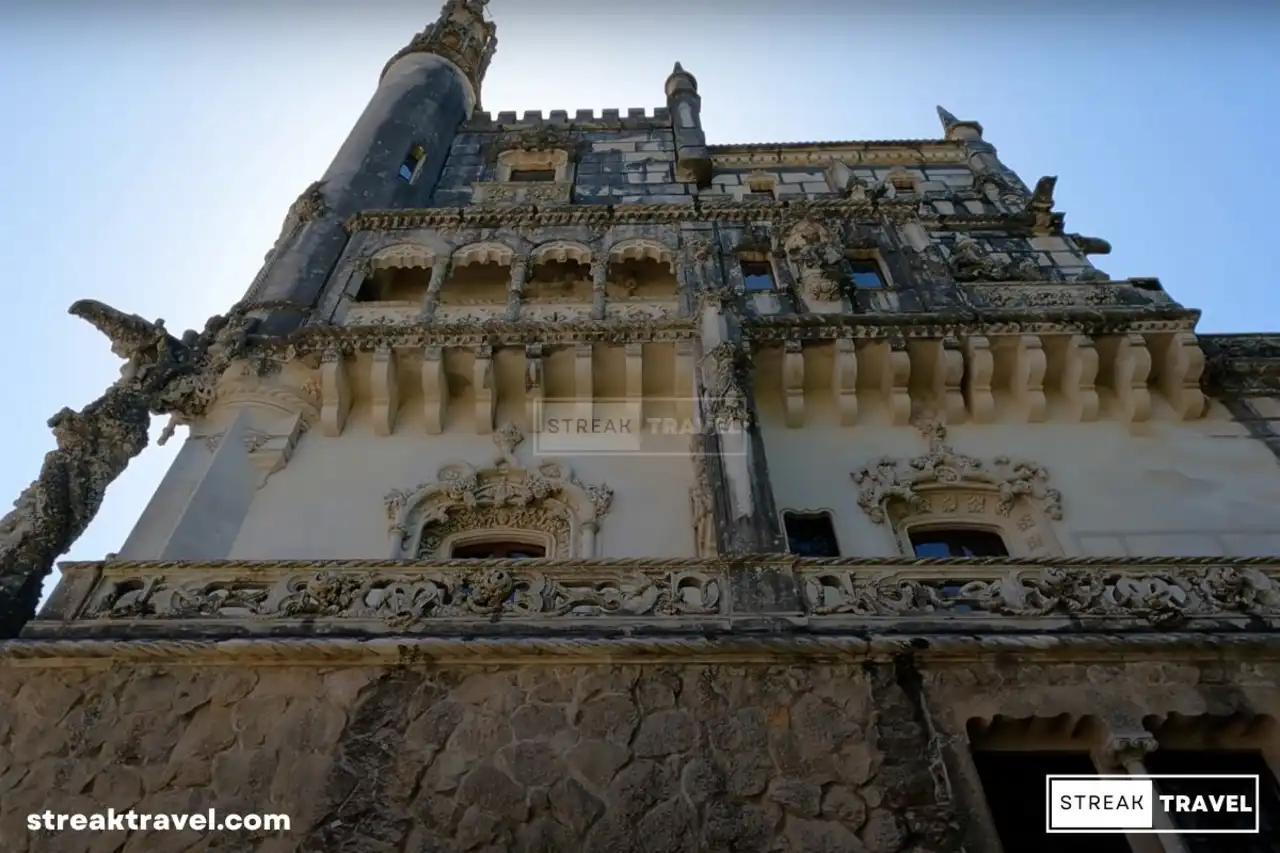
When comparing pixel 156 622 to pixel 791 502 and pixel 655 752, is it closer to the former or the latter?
pixel 655 752

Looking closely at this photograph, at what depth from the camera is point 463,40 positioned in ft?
77.9

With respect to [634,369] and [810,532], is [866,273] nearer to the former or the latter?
[634,369]

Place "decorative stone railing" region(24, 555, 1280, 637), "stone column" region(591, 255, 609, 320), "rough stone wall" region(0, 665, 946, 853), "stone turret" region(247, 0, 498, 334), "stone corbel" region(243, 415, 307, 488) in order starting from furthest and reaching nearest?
"stone turret" region(247, 0, 498, 334), "stone column" region(591, 255, 609, 320), "stone corbel" region(243, 415, 307, 488), "decorative stone railing" region(24, 555, 1280, 637), "rough stone wall" region(0, 665, 946, 853)

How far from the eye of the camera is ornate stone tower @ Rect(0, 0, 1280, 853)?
259 inches

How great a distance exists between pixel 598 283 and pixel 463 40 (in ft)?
44.9

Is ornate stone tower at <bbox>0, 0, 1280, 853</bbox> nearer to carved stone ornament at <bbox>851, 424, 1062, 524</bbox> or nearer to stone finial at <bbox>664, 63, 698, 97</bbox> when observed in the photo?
carved stone ornament at <bbox>851, 424, 1062, 524</bbox>

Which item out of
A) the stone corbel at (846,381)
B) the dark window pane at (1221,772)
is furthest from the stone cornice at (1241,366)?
the dark window pane at (1221,772)

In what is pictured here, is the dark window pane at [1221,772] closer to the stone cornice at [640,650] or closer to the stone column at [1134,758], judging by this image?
the stone column at [1134,758]

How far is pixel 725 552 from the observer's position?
812 centimetres

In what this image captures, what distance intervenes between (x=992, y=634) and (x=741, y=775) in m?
2.42

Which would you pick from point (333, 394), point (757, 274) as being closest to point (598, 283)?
point (757, 274)

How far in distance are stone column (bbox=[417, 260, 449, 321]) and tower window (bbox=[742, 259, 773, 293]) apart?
4591 millimetres

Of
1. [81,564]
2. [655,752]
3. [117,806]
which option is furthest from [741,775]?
[81,564]

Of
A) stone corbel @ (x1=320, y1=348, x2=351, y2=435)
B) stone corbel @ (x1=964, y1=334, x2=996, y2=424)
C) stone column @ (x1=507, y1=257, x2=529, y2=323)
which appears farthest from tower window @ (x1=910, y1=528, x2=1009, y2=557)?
stone corbel @ (x1=320, y1=348, x2=351, y2=435)
